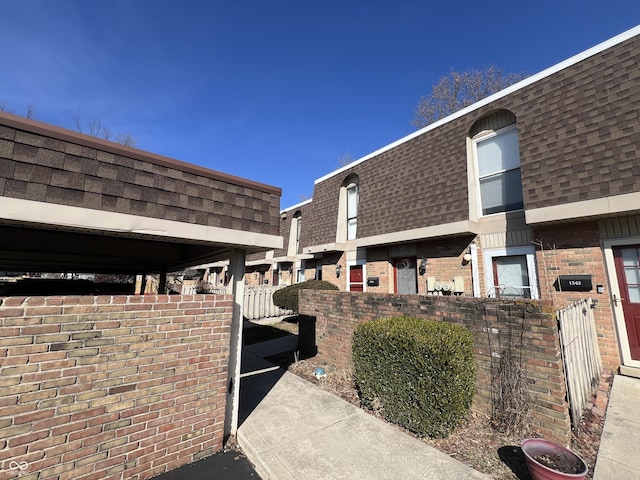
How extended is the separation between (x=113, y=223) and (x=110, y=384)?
1.55 m

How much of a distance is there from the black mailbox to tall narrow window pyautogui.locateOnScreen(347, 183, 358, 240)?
22.3ft

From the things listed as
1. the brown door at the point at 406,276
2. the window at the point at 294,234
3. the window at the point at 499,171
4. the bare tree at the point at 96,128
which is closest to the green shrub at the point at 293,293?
the brown door at the point at 406,276

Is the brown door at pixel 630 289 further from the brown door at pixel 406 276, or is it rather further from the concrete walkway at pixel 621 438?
the brown door at pixel 406 276

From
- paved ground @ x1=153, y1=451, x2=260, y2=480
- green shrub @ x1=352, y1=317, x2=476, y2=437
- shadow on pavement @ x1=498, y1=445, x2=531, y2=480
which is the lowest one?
paved ground @ x1=153, y1=451, x2=260, y2=480

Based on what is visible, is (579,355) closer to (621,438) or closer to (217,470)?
(621,438)

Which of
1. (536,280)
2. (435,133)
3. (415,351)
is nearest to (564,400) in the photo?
(415,351)

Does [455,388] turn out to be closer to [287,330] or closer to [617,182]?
[617,182]

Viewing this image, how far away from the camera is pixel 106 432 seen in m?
2.63

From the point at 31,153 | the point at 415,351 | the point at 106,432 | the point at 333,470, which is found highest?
the point at 31,153

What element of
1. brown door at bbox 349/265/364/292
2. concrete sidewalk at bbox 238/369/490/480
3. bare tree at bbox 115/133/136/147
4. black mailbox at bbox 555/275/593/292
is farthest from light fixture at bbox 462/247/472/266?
bare tree at bbox 115/133/136/147

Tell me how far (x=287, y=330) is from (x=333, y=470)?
316 inches

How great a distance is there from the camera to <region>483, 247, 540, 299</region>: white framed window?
667cm

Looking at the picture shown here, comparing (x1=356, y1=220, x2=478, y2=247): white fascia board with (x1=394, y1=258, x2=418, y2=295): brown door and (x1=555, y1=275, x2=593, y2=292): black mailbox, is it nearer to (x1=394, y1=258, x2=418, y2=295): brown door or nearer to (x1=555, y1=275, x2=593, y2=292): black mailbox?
(x1=394, y1=258, x2=418, y2=295): brown door

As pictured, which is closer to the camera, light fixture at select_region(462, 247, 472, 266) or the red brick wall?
the red brick wall
